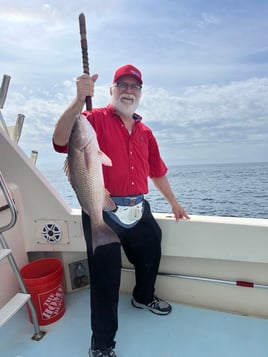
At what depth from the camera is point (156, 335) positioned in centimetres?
154

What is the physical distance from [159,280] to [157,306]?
20cm

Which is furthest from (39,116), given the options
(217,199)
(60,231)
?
(217,199)

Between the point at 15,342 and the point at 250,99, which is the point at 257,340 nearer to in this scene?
the point at 15,342

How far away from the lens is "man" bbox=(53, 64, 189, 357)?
1.30m

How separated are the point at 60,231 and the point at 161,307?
93cm

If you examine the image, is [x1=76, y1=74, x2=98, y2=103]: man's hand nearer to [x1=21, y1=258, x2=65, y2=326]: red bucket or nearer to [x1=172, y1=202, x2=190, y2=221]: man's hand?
[x1=172, y1=202, x2=190, y2=221]: man's hand

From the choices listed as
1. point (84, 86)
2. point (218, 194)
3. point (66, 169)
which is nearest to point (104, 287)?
point (66, 169)

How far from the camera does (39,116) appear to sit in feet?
8.22

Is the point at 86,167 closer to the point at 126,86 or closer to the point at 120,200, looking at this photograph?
the point at 120,200

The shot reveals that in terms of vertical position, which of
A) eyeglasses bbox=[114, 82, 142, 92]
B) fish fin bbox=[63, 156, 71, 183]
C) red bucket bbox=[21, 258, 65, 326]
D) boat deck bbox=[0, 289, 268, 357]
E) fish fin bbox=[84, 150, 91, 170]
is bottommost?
boat deck bbox=[0, 289, 268, 357]

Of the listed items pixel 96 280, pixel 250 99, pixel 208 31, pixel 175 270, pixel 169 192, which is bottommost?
pixel 175 270

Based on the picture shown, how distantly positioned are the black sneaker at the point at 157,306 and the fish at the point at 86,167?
3.17 ft

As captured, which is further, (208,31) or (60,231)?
(208,31)

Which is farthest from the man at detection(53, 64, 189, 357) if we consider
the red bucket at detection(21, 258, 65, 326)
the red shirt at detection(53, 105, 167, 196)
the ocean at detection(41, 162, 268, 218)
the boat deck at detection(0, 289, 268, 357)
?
the ocean at detection(41, 162, 268, 218)
